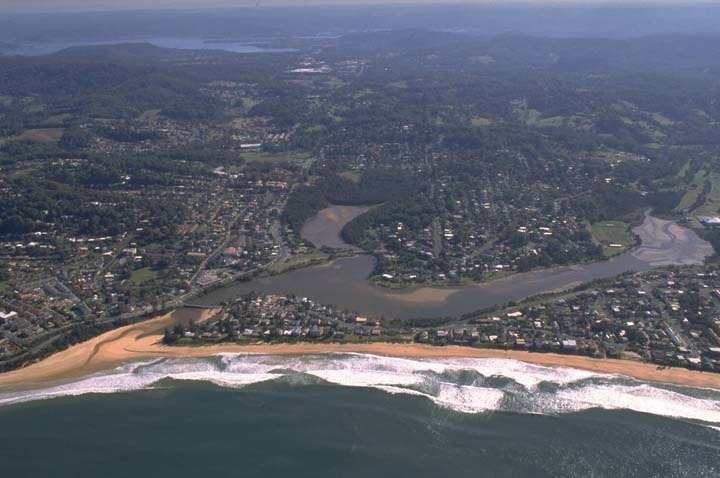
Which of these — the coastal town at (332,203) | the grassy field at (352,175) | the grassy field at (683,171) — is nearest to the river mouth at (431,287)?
the coastal town at (332,203)

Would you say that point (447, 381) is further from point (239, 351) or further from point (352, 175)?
point (352, 175)

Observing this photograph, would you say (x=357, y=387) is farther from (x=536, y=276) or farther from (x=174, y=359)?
(x=536, y=276)

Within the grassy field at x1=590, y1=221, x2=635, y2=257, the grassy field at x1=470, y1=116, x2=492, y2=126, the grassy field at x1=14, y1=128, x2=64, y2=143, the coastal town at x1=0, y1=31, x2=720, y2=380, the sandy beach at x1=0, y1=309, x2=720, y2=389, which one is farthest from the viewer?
the grassy field at x1=470, y1=116, x2=492, y2=126

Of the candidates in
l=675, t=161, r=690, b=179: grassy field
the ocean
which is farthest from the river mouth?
l=675, t=161, r=690, b=179: grassy field

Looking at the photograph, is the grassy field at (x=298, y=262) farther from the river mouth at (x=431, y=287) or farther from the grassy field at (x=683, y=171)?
the grassy field at (x=683, y=171)

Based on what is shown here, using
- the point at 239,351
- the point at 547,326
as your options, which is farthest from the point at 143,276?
the point at 547,326

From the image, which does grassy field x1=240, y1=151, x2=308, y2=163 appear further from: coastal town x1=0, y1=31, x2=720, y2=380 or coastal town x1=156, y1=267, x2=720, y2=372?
coastal town x1=156, y1=267, x2=720, y2=372
